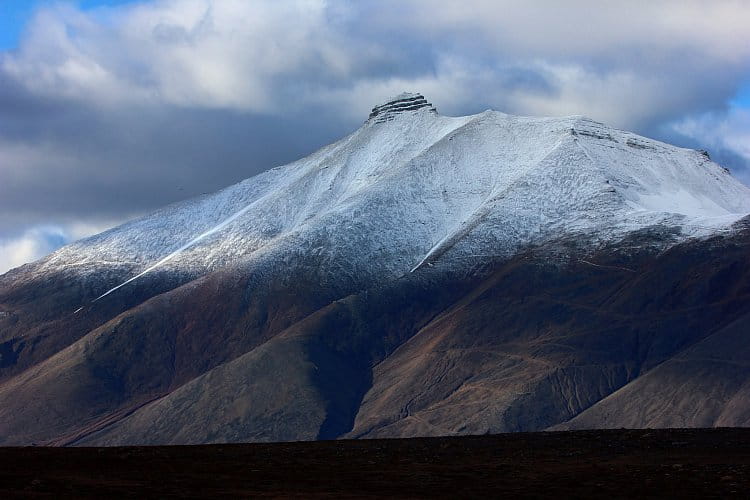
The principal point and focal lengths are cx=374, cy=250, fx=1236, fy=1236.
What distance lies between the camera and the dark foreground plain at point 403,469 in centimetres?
6412

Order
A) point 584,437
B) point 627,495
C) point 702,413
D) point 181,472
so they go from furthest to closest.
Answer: point 702,413
point 584,437
point 181,472
point 627,495

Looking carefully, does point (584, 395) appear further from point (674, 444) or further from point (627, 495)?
point (627, 495)

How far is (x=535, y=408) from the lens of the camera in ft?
636

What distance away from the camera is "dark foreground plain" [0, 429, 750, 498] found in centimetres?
6412

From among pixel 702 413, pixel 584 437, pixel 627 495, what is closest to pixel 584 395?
pixel 702 413

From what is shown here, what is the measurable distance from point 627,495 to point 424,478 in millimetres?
12843

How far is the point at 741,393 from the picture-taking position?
594ft

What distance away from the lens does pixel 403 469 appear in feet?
250

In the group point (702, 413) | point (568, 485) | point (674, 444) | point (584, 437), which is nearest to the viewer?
point (568, 485)

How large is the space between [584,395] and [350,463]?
404 ft

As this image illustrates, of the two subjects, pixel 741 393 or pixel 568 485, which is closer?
pixel 568 485

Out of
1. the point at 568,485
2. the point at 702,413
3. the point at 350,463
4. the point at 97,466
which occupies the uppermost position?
the point at 97,466

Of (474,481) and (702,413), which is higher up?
(474,481)

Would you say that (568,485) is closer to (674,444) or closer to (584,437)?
(674,444)
